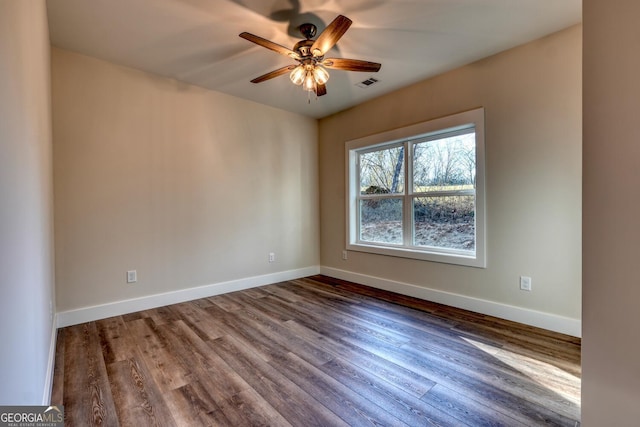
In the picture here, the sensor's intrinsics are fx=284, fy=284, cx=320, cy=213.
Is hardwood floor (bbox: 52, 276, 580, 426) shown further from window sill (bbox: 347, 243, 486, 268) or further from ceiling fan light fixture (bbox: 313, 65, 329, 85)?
ceiling fan light fixture (bbox: 313, 65, 329, 85)

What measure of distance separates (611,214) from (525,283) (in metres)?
1.85

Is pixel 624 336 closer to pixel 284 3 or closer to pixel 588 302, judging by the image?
pixel 588 302

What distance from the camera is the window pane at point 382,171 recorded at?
149 inches

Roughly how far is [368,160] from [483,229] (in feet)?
6.19

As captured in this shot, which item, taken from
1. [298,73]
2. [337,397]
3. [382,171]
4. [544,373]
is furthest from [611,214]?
[382,171]

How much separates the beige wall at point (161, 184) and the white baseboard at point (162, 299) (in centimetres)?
6

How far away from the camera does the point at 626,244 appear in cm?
106

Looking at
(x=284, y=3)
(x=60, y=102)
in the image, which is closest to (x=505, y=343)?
(x=284, y=3)

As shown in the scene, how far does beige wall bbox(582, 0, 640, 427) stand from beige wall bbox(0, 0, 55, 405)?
201 cm

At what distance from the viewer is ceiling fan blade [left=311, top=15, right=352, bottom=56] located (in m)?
1.82

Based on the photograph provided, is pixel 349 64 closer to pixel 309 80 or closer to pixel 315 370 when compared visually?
pixel 309 80

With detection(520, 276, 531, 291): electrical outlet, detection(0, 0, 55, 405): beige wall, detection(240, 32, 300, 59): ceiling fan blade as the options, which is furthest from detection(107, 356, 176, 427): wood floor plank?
detection(520, 276, 531, 291): electrical outlet

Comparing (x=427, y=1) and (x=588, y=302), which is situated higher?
(x=427, y=1)

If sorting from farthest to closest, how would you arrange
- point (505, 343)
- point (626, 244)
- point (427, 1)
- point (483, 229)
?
point (483, 229)
point (505, 343)
point (427, 1)
point (626, 244)
